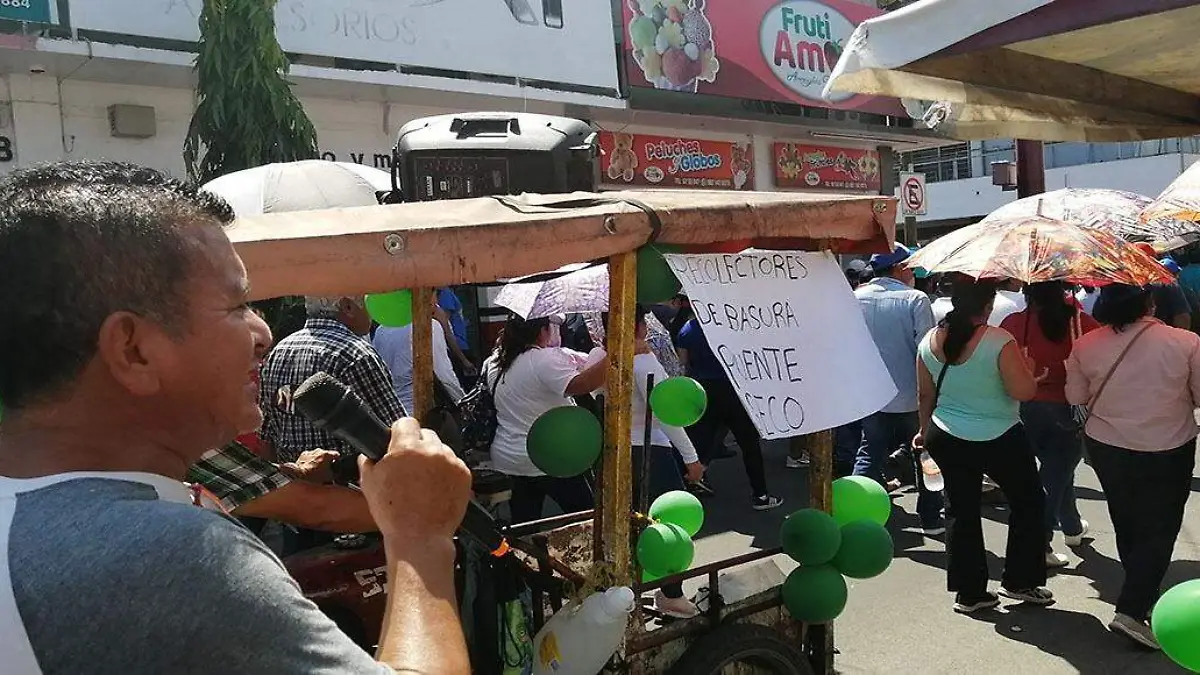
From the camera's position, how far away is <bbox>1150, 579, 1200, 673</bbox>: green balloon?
215 centimetres

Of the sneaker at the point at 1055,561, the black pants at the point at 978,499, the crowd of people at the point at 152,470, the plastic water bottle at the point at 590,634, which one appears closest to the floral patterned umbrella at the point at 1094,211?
the black pants at the point at 978,499

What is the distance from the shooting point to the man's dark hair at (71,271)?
1067 mm

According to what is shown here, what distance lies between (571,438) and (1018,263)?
2.48 metres

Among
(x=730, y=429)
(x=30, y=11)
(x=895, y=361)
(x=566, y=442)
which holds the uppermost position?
(x=30, y=11)

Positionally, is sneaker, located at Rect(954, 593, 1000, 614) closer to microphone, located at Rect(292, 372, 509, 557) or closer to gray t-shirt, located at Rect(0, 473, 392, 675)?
microphone, located at Rect(292, 372, 509, 557)

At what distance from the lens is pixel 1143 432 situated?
418cm

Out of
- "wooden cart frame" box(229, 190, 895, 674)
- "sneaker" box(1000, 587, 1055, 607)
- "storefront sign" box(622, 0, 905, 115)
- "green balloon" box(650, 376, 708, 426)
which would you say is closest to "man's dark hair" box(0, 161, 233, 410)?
"wooden cart frame" box(229, 190, 895, 674)

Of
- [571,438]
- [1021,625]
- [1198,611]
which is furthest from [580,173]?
[1021,625]

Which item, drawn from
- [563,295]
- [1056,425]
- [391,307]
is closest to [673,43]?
[1056,425]

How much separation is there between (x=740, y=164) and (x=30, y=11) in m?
9.35

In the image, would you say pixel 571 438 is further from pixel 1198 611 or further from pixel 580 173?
pixel 1198 611

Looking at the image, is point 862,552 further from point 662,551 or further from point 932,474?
point 932,474

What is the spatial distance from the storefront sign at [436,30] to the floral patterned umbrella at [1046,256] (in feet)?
20.3

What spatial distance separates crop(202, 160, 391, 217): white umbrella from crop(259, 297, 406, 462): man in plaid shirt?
122cm
